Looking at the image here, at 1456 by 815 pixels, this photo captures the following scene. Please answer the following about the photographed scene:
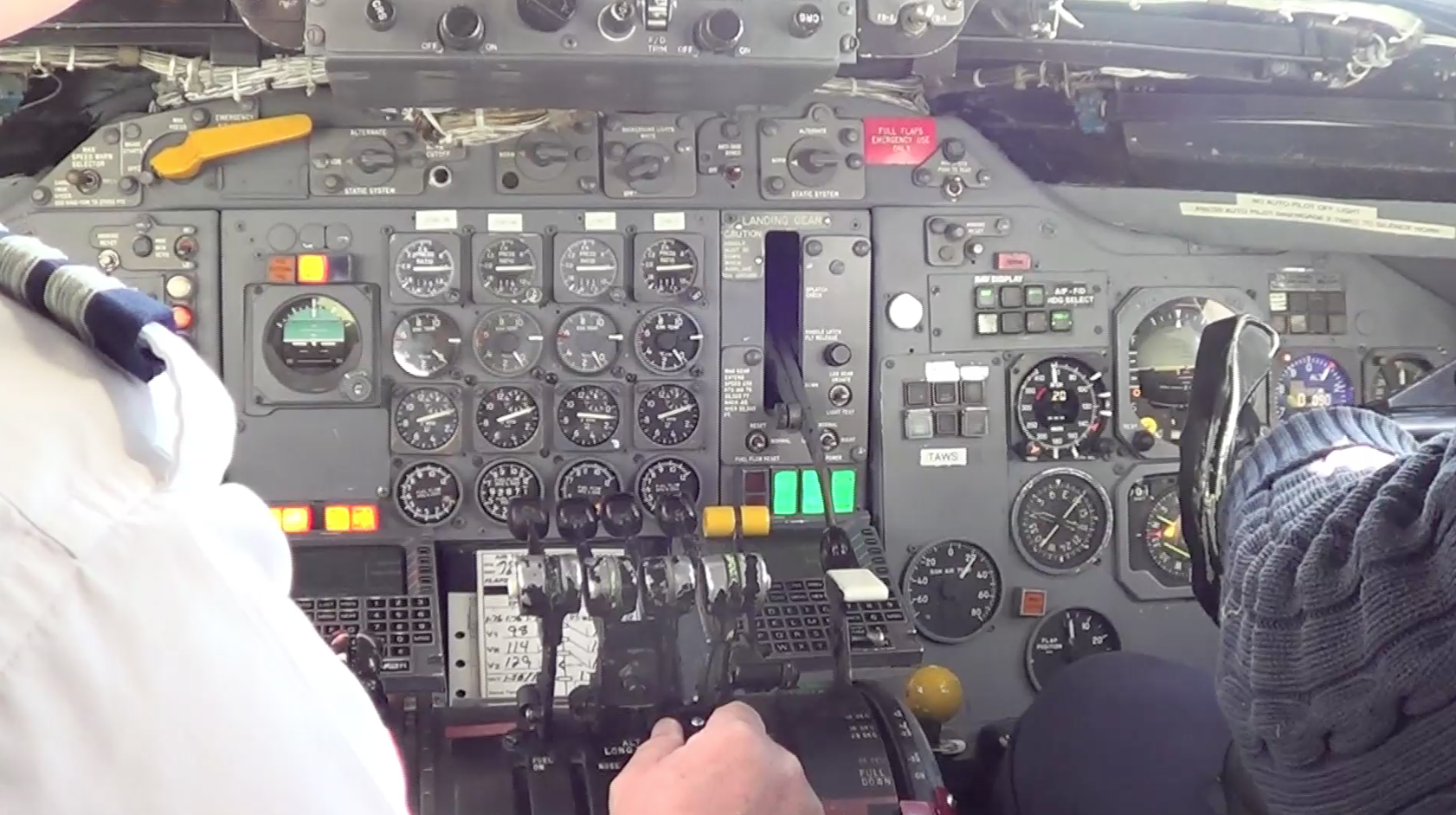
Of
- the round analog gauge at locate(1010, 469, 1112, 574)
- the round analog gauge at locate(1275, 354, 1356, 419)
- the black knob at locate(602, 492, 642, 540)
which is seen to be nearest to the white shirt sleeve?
the black knob at locate(602, 492, 642, 540)

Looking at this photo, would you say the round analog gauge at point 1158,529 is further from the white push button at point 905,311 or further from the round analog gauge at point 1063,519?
the white push button at point 905,311

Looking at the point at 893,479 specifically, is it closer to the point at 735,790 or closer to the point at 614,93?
the point at 614,93

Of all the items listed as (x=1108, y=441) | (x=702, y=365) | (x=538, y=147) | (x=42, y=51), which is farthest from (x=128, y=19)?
(x=1108, y=441)

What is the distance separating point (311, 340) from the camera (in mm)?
3150

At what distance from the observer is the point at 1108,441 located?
3.37m

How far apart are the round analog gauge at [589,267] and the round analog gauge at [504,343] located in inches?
6.0

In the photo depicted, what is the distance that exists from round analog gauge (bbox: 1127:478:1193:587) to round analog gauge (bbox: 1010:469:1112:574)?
8 centimetres

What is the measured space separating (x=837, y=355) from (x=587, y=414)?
0.64 meters

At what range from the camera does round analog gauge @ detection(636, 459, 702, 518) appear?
10.7 feet

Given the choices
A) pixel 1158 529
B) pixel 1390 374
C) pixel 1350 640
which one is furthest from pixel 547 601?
pixel 1390 374

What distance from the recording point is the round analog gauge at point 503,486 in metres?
3.20

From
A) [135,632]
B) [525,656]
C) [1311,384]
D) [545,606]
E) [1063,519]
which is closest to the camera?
[135,632]

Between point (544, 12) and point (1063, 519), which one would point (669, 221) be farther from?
point (1063, 519)

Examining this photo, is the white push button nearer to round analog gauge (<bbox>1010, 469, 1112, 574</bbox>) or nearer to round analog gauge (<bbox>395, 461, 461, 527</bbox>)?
round analog gauge (<bbox>1010, 469, 1112, 574</bbox>)
